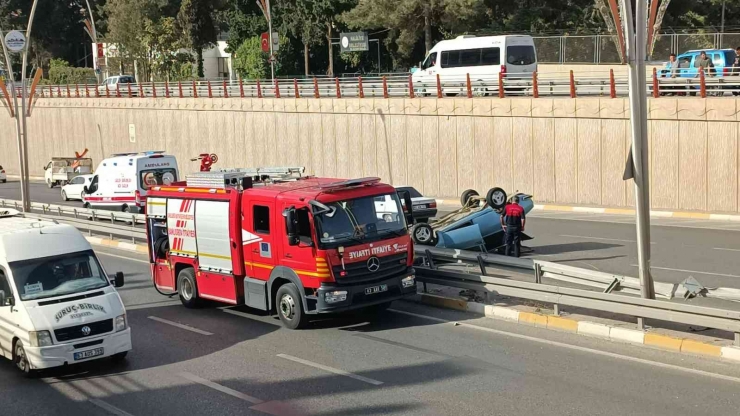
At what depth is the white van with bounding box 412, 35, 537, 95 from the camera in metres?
37.3

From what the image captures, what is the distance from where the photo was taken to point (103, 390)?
11883 millimetres

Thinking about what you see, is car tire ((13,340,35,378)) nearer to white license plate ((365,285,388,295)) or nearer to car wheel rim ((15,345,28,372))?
car wheel rim ((15,345,28,372))

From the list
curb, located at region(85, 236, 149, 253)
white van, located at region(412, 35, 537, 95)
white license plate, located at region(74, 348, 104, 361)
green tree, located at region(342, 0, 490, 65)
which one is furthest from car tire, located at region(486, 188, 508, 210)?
green tree, located at region(342, 0, 490, 65)

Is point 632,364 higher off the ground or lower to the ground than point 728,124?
lower

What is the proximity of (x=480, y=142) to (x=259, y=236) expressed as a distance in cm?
2056

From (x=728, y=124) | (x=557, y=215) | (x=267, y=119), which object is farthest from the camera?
(x=267, y=119)

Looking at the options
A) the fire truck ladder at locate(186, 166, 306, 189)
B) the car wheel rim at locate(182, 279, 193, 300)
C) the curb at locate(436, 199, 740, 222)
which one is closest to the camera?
the fire truck ladder at locate(186, 166, 306, 189)

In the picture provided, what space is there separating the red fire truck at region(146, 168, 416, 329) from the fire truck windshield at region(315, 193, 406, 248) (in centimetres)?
2

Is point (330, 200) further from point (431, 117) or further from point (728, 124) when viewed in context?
point (431, 117)

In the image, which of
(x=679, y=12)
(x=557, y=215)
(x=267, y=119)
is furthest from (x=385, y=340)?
(x=679, y=12)

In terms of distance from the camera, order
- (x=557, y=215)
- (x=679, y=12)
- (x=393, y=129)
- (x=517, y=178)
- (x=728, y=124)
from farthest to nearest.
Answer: (x=679, y=12), (x=393, y=129), (x=517, y=178), (x=557, y=215), (x=728, y=124)

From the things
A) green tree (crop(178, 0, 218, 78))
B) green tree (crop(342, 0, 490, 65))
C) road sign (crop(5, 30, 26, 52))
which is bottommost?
road sign (crop(5, 30, 26, 52))

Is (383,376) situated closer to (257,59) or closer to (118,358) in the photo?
(118,358)

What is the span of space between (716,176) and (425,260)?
1392 centimetres
